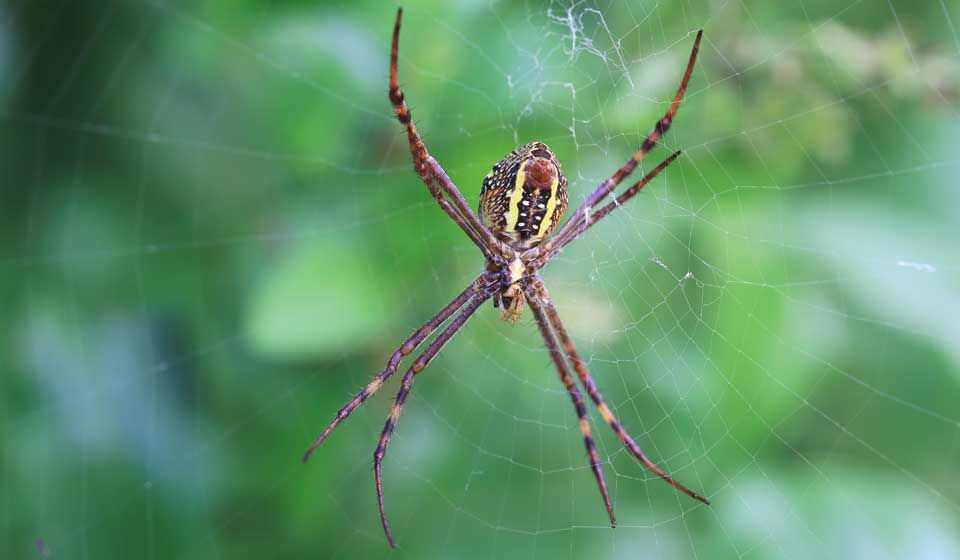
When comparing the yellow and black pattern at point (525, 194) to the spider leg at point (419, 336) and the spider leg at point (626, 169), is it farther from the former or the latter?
the spider leg at point (419, 336)

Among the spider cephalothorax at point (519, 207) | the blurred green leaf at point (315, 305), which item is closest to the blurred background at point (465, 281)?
the blurred green leaf at point (315, 305)

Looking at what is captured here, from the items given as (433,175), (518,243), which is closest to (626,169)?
(518,243)

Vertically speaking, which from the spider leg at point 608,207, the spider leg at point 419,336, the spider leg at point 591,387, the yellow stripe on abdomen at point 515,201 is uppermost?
the yellow stripe on abdomen at point 515,201

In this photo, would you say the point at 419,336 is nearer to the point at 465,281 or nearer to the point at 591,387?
the point at 465,281

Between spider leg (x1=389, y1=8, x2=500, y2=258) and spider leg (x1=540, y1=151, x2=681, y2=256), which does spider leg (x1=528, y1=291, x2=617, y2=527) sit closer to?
spider leg (x1=540, y1=151, x2=681, y2=256)

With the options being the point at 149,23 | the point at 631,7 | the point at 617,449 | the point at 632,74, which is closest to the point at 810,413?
the point at 617,449

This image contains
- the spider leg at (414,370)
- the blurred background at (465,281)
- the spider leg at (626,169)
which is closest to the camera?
the blurred background at (465,281)

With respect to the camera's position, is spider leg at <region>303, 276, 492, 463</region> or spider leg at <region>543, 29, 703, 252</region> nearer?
spider leg at <region>543, 29, 703, 252</region>

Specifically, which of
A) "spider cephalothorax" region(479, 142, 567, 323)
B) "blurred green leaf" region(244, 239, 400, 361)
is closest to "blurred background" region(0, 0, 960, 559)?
"blurred green leaf" region(244, 239, 400, 361)

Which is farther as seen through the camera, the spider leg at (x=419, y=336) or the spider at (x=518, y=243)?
the spider leg at (x=419, y=336)
